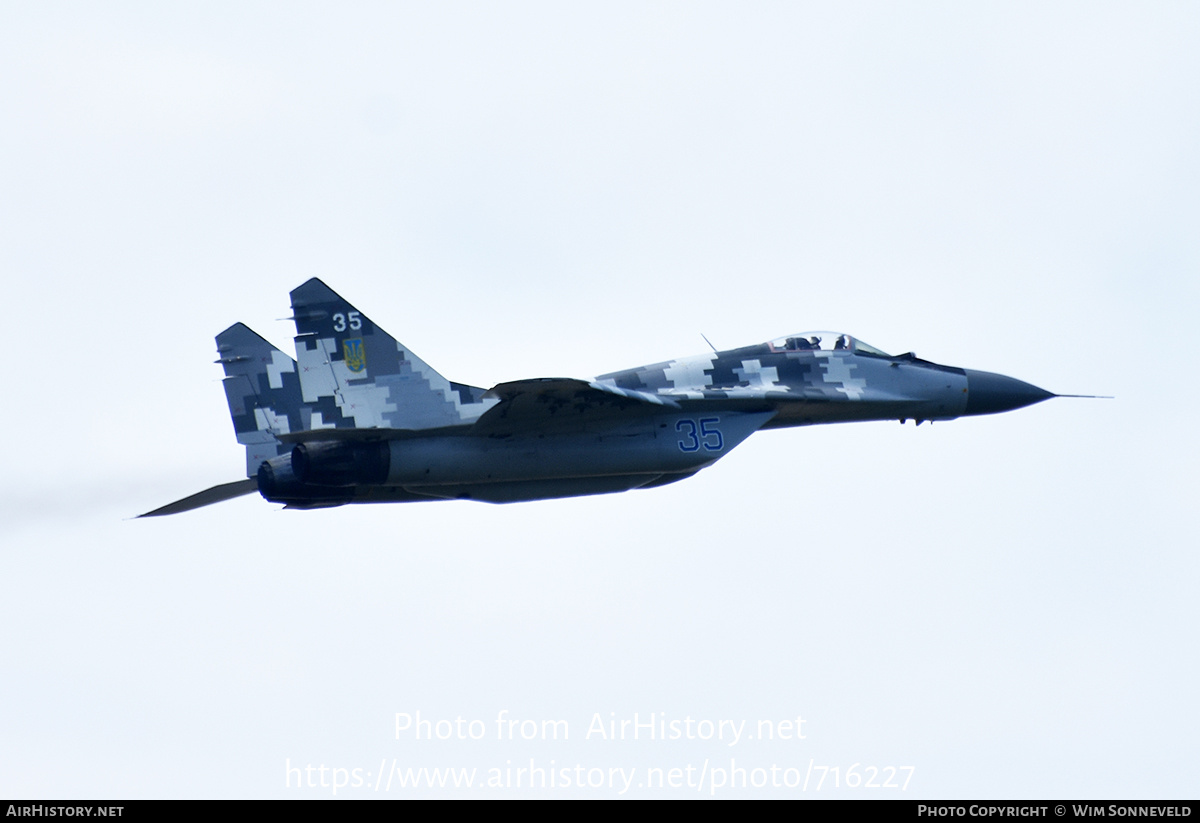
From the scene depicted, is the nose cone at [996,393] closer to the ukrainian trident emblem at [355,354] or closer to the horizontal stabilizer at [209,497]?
the ukrainian trident emblem at [355,354]

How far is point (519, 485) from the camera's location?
95.2 ft

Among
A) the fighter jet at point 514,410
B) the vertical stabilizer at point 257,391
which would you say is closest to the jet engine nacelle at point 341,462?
the fighter jet at point 514,410

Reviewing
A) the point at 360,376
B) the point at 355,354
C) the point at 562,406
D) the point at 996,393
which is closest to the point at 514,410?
the point at 562,406

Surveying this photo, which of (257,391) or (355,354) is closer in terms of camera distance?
(355,354)

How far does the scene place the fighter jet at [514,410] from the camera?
90.2ft

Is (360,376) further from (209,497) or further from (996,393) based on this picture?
(996,393)

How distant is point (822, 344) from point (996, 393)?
3.19m

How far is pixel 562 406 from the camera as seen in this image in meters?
27.7

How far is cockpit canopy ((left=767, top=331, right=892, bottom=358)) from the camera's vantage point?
31.1m

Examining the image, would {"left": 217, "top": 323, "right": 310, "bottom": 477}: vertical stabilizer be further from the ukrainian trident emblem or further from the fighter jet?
the ukrainian trident emblem

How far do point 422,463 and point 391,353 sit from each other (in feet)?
5.83

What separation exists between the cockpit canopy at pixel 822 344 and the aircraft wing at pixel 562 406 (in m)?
3.35

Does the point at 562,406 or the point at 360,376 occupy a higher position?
the point at 360,376
